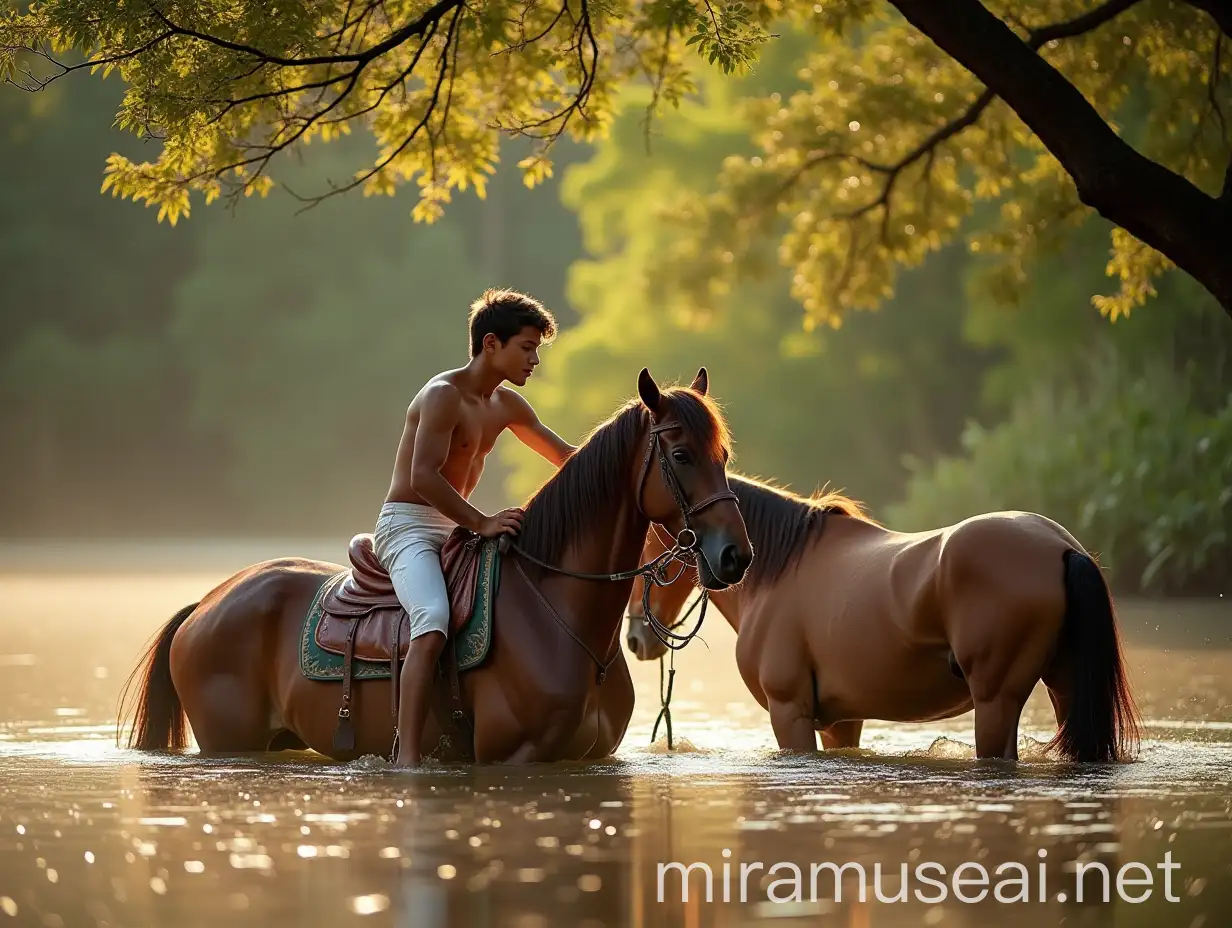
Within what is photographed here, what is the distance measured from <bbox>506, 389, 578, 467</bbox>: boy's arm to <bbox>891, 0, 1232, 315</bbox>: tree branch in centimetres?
354

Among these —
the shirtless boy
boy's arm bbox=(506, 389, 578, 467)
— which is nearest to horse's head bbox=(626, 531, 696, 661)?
boy's arm bbox=(506, 389, 578, 467)

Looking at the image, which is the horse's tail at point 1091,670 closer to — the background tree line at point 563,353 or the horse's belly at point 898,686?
the horse's belly at point 898,686

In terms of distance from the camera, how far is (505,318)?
321 inches

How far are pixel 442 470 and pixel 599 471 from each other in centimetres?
76

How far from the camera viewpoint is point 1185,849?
20.3 ft

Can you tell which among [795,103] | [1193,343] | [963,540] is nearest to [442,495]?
[963,540]

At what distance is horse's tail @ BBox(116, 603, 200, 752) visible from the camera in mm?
9172

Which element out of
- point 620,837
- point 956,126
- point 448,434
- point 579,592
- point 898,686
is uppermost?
point 956,126

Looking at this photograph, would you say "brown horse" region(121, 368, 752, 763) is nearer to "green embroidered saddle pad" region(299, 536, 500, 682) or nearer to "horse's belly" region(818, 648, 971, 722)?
"green embroidered saddle pad" region(299, 536, 500, 682)

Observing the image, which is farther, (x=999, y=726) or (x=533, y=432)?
(x=533, y=432)

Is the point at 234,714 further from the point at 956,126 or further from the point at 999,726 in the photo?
the point at 956,126

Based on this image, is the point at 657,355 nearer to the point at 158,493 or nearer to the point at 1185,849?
the point at 158,493

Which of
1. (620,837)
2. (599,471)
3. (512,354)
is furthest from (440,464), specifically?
(620,837)

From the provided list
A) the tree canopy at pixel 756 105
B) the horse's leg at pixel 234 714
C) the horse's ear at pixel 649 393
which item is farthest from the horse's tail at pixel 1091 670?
the horse's leg at pixel 234 714
